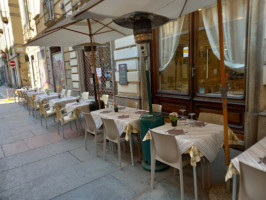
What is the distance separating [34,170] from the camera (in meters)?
3.45

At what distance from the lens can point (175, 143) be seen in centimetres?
228

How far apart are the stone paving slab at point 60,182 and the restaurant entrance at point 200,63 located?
2.68m

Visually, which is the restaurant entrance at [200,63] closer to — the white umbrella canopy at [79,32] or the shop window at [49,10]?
the white umbrella canopy at [79,32]

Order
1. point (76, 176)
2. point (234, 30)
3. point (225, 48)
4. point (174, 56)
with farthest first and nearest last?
point (174, 56) < point (225, 48) < point (234, 30) < point (76, 176)

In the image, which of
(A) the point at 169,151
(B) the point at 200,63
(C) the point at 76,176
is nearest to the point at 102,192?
(C) the point at 76,176

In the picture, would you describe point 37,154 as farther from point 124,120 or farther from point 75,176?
point 124,120

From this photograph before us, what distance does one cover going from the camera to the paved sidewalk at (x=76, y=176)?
265cm

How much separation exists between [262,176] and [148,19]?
242cm

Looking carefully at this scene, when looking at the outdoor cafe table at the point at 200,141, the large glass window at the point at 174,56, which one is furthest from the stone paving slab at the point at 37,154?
the large glass window at the point at 174,56

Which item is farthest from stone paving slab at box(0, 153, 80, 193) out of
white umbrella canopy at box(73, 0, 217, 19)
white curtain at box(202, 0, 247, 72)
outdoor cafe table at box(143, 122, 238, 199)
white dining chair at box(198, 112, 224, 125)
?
white curtain at box(202, 0, 247, 72)

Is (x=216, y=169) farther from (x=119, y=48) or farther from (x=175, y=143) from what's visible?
(x=119, y=48)

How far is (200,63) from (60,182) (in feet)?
13.1

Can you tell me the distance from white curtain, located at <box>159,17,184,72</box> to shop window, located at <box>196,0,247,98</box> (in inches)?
26.7

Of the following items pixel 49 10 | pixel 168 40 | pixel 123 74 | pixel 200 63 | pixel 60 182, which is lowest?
pixel 60 182
